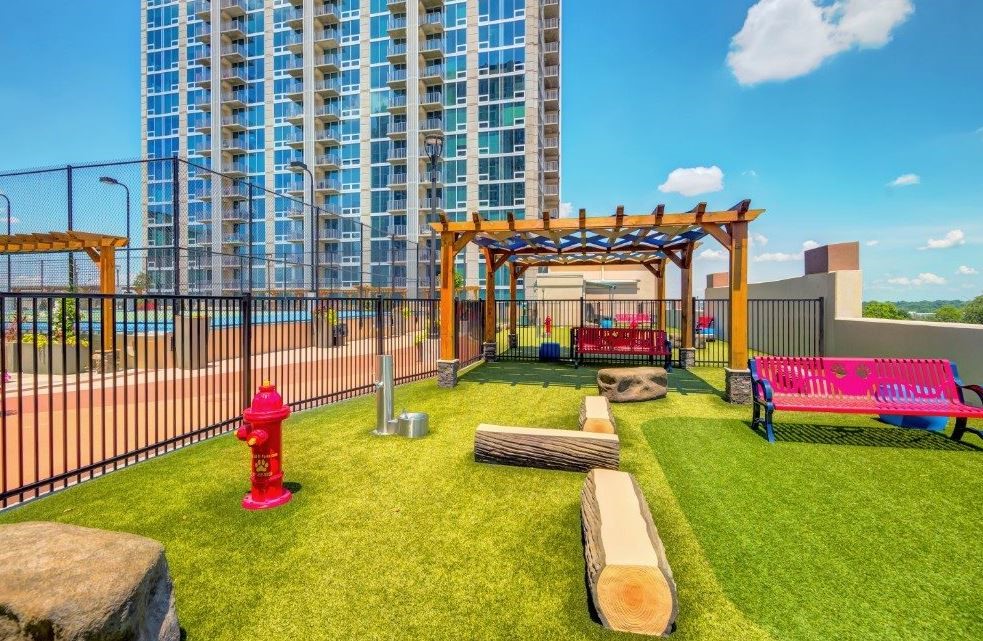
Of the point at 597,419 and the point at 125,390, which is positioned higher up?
the point at 125,390

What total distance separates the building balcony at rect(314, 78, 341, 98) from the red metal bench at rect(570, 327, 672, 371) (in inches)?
1959

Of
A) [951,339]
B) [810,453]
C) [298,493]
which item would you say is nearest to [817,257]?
[951,339]

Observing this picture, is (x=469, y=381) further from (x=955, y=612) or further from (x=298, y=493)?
(x=955, y=612)

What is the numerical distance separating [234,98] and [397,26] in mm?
22717

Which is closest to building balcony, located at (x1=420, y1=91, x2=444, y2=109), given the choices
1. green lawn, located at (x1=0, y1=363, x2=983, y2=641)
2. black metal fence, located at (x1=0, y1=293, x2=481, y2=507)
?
black metal fence, located at (x1=0, y1=293, x2=481, y2=507)

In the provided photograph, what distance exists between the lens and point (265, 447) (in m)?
3.96

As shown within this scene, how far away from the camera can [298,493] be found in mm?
4301

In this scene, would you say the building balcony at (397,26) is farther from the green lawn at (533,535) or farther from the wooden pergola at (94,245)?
the green lawn at (533,535)

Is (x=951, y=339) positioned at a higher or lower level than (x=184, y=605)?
higher

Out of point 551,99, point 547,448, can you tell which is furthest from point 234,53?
point 547,448

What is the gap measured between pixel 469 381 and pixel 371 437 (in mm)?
4422

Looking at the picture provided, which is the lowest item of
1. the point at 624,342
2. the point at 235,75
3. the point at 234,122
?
the point at 624,342

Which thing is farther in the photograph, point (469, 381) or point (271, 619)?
point (469, 381)

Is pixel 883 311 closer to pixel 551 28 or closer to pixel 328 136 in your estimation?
pixel 551 28
